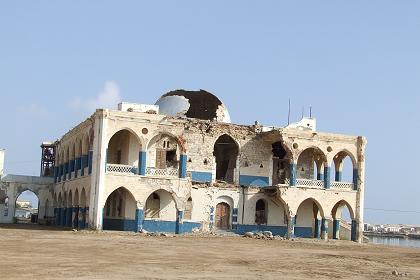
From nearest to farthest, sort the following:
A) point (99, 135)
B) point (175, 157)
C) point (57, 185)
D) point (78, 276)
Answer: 1. point (78, 276)
2. point (99, 135)
3. point (175, 157)
4. point (57, 185)

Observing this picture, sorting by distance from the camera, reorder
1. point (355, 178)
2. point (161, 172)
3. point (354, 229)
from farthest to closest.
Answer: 1. point (355, 178)
2. point (354, 229)
3. point (161, 172)

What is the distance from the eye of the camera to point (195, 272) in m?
16.2

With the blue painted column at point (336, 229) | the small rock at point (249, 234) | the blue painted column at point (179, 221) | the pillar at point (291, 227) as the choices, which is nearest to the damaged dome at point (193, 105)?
the blue painted column at point (179, 221)

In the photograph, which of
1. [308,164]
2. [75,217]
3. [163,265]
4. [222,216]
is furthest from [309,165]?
[163,265]

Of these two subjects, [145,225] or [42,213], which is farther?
[42,213]

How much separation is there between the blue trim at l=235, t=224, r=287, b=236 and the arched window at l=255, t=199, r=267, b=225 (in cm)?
36

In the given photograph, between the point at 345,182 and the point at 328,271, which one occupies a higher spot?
the point at 345,182

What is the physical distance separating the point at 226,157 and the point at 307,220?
7152mm

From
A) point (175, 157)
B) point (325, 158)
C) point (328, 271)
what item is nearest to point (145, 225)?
point (175, 157)

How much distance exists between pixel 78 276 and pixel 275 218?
3046cm

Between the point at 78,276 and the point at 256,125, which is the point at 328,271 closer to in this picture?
the point at 78,276

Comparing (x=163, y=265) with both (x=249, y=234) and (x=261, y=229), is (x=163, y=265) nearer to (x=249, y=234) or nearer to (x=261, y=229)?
(x=249, y=234)

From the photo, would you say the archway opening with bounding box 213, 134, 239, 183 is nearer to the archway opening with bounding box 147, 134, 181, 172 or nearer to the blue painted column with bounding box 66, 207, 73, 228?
the archway opening with bounding box 147, 134, 181, 172

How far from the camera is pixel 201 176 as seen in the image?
4206 cm
